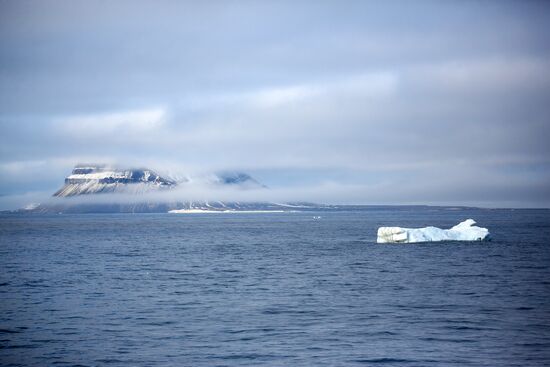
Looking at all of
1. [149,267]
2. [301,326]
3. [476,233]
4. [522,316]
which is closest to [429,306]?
[522,316]

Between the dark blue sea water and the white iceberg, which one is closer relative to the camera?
the dark blue sea water

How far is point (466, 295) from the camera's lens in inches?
1497

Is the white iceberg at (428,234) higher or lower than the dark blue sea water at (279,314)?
higher

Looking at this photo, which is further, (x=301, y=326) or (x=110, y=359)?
(x=301, y=326)

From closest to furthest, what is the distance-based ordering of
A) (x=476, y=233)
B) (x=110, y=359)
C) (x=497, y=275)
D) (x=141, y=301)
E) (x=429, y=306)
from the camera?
(x=110, y=359) < (x=429, y=306) < (x=141, y=301) < (x=497, y=275) < (x=476, y=233)

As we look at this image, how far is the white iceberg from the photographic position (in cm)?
8756

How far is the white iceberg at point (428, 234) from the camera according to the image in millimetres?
87562

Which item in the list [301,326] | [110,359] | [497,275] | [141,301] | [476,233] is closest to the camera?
[110,359]

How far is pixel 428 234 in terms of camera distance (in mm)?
91125

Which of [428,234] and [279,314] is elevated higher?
[428,234]

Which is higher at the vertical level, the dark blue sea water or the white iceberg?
the white iceberg

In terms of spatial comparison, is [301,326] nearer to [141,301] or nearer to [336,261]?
[141,301]

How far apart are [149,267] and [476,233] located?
56171 millimetres

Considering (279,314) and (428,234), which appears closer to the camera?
(279,314)
